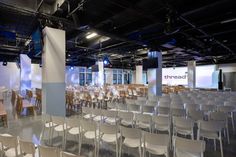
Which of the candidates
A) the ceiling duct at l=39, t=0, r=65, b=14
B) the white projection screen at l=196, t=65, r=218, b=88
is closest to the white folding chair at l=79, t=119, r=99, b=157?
the ceiling duct at l=39, t=0, r=65, b=14

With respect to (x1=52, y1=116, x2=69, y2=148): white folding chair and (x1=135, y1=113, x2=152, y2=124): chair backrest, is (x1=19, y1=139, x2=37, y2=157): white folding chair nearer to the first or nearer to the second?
(x1=52, y1=116, x2=69, y2=148): white folding chair

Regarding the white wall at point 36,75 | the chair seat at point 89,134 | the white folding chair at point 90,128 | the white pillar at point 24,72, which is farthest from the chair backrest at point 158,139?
the white wall at point 36,75

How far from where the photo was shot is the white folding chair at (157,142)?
105 inches

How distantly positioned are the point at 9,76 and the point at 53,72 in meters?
15.4

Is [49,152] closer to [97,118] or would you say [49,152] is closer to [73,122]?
[73,122]

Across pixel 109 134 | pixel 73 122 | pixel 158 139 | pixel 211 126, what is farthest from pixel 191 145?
pixel 73 122

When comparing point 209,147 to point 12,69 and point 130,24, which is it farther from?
point 12,69

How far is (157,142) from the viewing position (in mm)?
2734

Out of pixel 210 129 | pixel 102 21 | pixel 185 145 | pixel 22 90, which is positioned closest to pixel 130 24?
pixel 102 21

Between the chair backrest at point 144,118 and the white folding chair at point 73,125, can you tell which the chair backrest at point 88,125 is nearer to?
the white folding chair at point 73,125

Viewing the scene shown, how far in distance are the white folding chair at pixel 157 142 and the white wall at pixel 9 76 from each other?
1900 cm

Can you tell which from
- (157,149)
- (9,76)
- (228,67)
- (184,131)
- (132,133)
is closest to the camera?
(157,149)

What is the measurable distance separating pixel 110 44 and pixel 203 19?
601 cm

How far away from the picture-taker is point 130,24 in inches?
296
